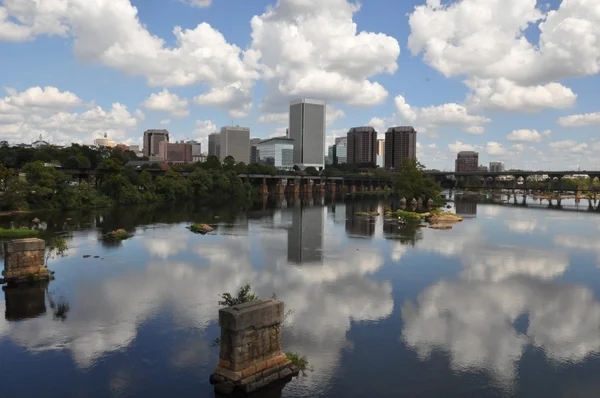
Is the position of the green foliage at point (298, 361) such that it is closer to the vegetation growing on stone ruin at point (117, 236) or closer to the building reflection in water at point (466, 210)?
the vegetation growing on stone ruin at point (117, 236)

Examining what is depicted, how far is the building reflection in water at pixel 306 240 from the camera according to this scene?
40406mm

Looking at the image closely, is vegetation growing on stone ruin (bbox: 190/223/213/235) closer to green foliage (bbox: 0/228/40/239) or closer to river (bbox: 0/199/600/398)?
river (bbox: 0/199/600/398)

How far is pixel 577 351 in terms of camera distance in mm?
20625

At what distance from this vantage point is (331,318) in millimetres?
24062

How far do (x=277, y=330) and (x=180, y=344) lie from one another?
6.02 meters

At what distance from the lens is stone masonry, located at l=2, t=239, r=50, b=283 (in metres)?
29.0

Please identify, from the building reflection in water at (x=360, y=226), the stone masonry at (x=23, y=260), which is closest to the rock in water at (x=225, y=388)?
the stone masonry at (x=23, y=260)

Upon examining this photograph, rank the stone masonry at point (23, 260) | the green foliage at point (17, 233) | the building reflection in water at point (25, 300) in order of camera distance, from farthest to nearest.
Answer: the green foliage at point (17, 233) < the stone masonry at point (23, 260) < the building reflection in water at point (25, 300)

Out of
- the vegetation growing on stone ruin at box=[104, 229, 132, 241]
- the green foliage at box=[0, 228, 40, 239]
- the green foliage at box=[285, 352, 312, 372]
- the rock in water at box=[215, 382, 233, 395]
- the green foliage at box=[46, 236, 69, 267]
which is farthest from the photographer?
the vegetation growing on stone ruin at box=[104, 229, 132, 241]

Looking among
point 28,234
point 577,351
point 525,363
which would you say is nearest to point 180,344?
point 525,363

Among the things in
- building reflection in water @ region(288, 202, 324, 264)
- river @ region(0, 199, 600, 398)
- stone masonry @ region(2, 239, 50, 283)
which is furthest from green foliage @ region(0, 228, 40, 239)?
building reflection in water @ region(288, 202, 324, 264)

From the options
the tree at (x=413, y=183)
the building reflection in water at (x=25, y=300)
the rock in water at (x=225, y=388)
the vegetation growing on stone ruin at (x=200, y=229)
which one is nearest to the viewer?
the rock in water at (x=225, y=388)

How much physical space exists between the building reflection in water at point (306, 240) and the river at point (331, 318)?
0.44 meters

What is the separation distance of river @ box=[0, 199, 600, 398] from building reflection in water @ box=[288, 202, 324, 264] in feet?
1.44
